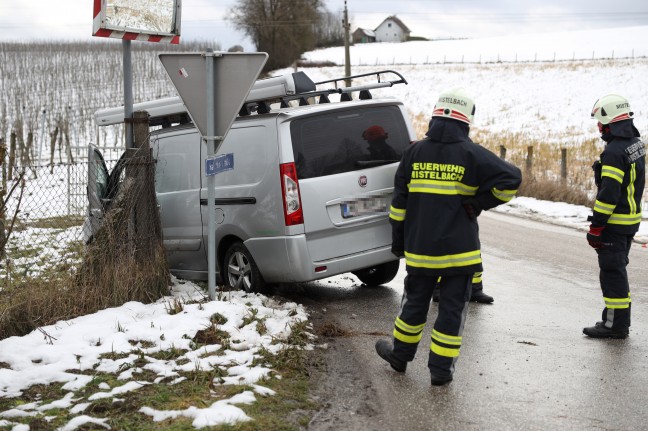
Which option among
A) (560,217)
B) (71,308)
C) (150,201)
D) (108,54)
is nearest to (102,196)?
(150,201)

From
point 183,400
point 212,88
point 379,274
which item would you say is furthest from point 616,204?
point 183,400

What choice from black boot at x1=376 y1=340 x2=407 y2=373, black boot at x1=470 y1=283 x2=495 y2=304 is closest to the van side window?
black boot at x1=470 y1=283 x2=495 y2=304

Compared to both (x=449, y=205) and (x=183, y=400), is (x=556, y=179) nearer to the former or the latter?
(x=449, y=205)

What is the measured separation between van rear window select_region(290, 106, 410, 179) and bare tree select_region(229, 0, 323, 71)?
77.8 m

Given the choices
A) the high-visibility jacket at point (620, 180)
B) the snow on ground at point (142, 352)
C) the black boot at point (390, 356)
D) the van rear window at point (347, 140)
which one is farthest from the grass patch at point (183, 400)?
the high-visibility jacket at point (620, 180)

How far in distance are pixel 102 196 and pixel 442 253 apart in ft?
13.9

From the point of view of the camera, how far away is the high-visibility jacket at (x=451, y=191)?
5.46 metres

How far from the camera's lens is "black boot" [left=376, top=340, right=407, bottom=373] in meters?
5.80

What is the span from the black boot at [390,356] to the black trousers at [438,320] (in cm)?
4

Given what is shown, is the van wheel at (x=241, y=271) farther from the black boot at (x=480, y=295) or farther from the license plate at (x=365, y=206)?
the black boot at (x=480, y=295)

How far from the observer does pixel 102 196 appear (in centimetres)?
848

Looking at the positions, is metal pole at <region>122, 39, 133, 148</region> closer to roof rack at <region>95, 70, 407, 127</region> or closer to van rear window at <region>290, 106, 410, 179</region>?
roof rack at <region>95, 70, 407, 127</region>

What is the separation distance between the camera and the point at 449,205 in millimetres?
5500

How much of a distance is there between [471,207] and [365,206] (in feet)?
7.90
